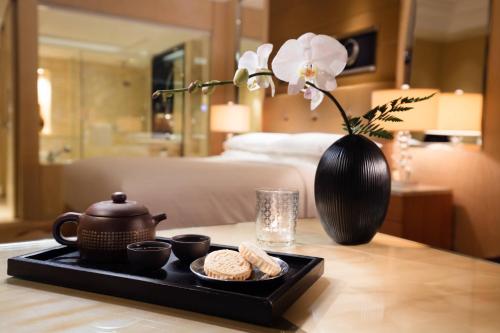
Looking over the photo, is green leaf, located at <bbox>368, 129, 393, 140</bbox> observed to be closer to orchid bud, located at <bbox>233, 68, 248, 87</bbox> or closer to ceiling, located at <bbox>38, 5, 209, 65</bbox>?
orchid bud, located at <bbox>233, 68, 248, 87</bbox>

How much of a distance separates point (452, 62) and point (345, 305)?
251cm

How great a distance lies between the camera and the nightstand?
2674 mm

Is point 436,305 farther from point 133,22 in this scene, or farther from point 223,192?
point 133,22

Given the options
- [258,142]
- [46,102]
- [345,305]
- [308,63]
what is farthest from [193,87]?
[46,102]

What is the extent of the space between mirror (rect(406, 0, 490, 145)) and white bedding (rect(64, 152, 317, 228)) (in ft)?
2.93

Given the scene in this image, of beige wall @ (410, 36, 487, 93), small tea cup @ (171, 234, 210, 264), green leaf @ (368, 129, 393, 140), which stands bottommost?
small tea cup @ (171, 234, 210, 264)

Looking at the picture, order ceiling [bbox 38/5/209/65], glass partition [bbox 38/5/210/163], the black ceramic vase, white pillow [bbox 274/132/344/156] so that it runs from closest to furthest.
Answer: the black ceramic vase
white pillow [bbox 274/132/344/156]
ceiling [bbox 38/5/209/65]
glass partition [bbox 38/5/210/163]

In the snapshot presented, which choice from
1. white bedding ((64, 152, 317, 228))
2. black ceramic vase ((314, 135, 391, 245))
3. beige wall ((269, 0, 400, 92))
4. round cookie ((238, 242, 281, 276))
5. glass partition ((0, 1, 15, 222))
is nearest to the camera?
round cookie ((238, 242, 281, 276))

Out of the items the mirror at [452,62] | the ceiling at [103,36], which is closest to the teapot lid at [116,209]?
the mirror at [452,62]

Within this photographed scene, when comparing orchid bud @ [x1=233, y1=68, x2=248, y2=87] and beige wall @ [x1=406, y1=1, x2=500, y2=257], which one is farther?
beige wall @ [x1=406, y1=1, x2=500, y2=257]

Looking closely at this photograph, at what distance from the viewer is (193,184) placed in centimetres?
238

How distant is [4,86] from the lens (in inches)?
209

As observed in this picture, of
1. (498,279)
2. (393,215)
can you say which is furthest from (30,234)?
(498,279)

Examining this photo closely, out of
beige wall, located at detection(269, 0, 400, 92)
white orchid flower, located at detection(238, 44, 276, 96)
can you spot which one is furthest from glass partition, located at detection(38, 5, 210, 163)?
white orchid flower, located at detection(238, 44, 276, 96)
